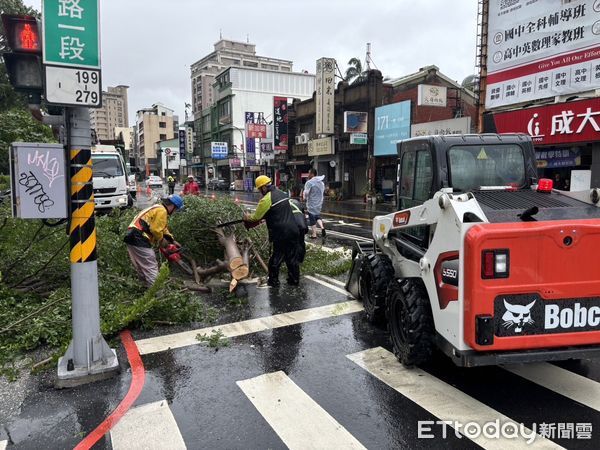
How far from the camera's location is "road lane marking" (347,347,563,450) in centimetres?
321

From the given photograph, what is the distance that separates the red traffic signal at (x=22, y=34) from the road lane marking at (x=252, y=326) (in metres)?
3.17

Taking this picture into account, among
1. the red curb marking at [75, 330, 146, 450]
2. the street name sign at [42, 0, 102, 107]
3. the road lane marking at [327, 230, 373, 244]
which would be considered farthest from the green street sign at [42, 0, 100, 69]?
the road lane marking at [327, 230, 373, 244]

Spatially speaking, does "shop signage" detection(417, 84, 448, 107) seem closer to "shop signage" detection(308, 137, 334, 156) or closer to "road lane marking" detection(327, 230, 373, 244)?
"shop signage" detection(308, 137, 334, 156)

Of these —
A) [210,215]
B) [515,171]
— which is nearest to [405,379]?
[515,171]

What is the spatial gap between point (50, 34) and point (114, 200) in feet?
44.7

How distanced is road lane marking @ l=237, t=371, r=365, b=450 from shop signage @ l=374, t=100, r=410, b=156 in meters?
22.4

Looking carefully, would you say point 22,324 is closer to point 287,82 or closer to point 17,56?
point 17,56

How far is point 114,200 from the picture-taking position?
16656mm

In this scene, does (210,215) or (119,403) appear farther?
(210,215)

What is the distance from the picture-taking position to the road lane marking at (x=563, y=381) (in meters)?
3.79

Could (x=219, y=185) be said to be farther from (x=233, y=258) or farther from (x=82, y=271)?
(x=82, y=271)

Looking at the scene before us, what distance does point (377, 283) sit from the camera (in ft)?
17.7

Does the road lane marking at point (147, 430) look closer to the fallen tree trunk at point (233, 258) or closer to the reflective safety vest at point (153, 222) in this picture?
the reflective safety vest at point (153, 222)

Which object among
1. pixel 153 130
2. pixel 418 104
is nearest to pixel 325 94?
pixel 418 104
